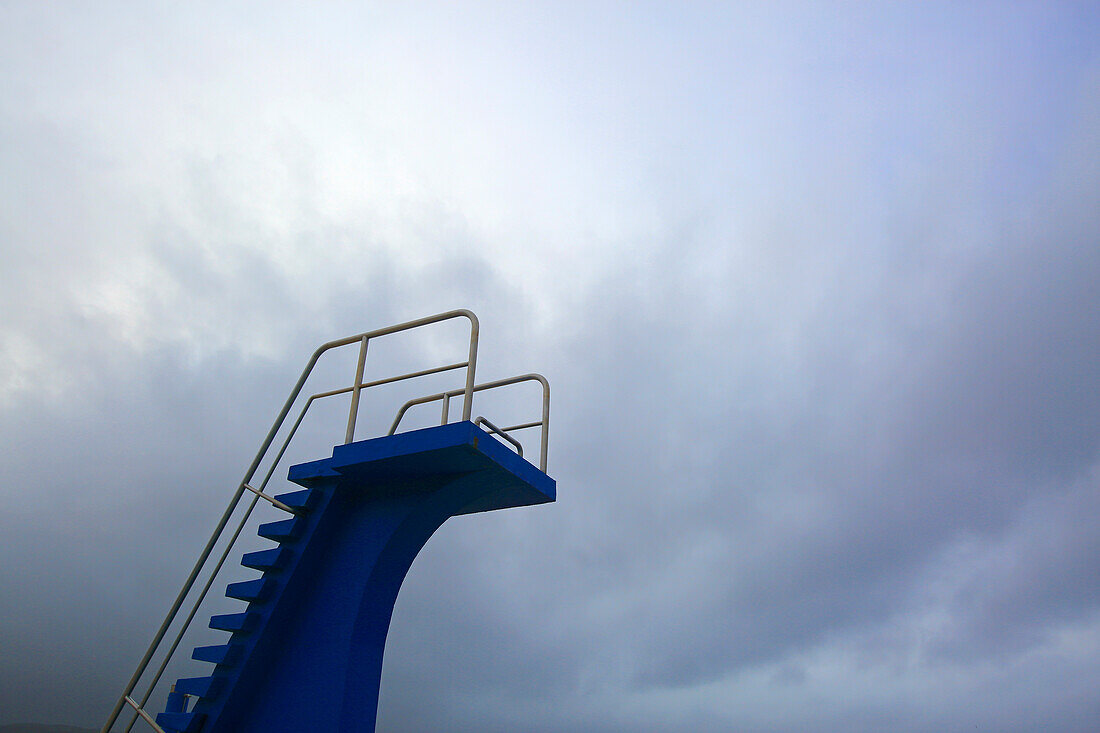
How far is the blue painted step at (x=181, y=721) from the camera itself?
7970mm

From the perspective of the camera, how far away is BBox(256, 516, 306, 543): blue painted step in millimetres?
8609

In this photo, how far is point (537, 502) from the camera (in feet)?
29.4

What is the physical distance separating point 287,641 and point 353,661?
92 cm

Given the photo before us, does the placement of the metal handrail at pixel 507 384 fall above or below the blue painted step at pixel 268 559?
above

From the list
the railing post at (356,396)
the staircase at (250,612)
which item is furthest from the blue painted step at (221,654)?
the railing post at (356,396)

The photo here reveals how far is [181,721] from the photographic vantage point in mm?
8000

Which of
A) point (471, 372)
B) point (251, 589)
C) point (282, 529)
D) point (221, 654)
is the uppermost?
point (471, 372)

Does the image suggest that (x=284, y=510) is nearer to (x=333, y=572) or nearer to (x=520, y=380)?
(x=333, y=572)

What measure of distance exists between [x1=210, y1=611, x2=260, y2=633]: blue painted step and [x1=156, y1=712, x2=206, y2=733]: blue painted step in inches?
35.2

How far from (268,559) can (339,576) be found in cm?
83

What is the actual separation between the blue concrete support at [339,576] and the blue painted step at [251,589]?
0.01 m

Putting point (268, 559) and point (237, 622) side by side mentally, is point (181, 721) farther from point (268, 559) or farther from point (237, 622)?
point (268, 559)

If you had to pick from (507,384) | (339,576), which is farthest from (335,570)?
Answer: (507,384)

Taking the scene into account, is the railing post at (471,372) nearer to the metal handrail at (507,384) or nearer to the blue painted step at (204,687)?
the metal handrail at (507,384)
